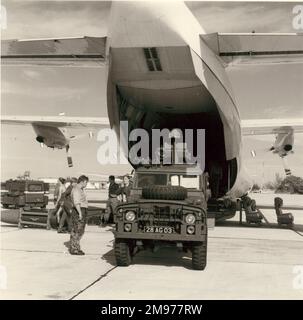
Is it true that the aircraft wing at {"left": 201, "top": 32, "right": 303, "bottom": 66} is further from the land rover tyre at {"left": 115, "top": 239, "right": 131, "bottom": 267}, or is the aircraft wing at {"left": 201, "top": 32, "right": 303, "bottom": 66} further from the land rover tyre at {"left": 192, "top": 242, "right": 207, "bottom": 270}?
the land rover tyre at {"left": 115, "top": 239, "right": 131, "bottom": 267}

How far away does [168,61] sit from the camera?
10.9 meters

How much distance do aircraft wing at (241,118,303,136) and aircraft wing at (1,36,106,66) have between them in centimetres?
815

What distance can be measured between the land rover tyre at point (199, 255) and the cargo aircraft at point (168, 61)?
4.64 m

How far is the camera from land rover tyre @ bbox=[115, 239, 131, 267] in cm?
820

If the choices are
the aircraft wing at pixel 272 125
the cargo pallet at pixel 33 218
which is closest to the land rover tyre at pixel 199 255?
the cargo pallet at pixel 33 218

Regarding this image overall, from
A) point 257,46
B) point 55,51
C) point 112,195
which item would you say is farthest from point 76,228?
point 257,46

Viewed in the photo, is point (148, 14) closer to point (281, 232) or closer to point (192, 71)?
point (192, 71)

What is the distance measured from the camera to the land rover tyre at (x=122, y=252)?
820cm

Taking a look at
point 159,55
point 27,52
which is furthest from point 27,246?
point 159,55

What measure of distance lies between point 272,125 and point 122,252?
11224 mm

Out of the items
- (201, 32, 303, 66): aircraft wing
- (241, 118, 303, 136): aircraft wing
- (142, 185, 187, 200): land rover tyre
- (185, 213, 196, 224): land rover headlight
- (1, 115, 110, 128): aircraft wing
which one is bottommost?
(185, 213, 196, 224): land rover headlight

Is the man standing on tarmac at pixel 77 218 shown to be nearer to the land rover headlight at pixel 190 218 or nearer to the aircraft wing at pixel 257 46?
the land rover headlight at pixel 190 218

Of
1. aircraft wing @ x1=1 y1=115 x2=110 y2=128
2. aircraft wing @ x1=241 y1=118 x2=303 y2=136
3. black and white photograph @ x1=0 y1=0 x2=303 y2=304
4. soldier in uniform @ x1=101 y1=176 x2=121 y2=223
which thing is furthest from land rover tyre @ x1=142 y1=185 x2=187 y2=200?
aircraft wing @ x1=1 y1=115 x2=110 y2=128
